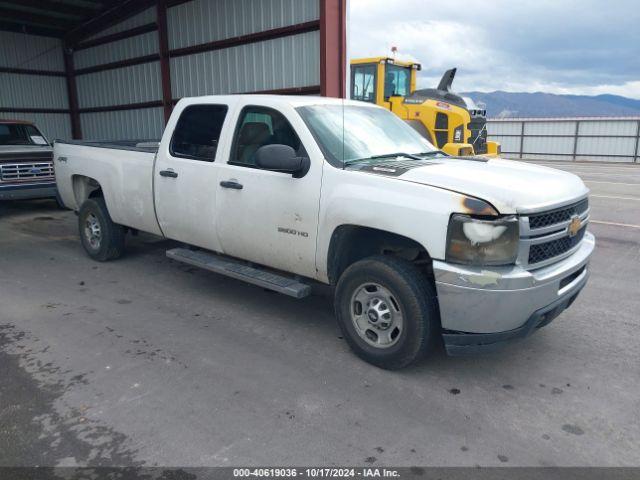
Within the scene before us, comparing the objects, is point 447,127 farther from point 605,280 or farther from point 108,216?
point 108,216

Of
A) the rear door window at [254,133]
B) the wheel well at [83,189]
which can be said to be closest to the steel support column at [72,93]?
the wheel well at [83,189]

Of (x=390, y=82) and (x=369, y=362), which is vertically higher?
(x=390, y=82)

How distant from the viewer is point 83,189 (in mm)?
7082

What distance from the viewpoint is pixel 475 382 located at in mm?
3730

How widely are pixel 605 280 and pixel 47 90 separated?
53.8 feet

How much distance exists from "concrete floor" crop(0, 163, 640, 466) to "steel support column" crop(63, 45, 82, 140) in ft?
42.1

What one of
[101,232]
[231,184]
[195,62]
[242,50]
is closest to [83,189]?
[101,232]

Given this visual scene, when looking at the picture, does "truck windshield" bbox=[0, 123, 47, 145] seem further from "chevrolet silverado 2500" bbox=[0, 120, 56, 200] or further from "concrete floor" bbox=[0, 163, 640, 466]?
"concrete floor" bbox=[0, 163, 640, 466]

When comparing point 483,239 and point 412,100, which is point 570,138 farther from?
point 483,239

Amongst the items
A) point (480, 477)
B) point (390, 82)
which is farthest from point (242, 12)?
point (480, 477)

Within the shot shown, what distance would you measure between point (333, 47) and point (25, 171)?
6.27 m

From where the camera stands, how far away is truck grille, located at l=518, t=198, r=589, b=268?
3.36 meters

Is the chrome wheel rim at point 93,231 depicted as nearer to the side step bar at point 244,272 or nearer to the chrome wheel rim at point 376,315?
the side step bar at point 244,272

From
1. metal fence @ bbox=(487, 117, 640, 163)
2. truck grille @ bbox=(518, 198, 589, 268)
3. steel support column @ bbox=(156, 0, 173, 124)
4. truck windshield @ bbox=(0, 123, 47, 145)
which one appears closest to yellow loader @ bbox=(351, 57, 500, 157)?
steel support column @ bbox=(156, 0, 173, 124)
